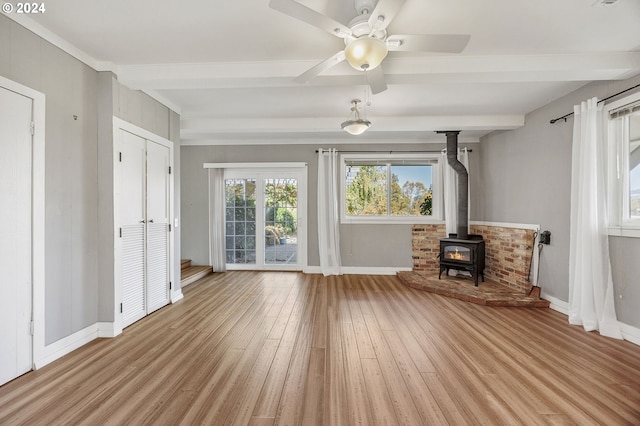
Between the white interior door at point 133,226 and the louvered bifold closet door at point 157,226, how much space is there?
0.09 metres

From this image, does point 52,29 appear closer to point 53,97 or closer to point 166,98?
point 53,97

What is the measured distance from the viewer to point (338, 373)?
216 cm

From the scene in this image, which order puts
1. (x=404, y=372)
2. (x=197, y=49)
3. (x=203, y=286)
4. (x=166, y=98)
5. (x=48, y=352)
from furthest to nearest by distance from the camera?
(x=203, y=286)
(x=166, y=98)
(x=197, y=49)
(x=48, y=352)
(x=404, y=372)

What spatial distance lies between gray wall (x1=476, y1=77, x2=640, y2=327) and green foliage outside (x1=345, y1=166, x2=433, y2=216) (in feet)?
4.17

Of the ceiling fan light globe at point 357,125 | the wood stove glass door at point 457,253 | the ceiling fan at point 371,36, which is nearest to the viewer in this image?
the ceiling fan at point 371,36

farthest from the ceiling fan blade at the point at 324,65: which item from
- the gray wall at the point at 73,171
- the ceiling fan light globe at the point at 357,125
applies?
the gray wall at the point at 73,171

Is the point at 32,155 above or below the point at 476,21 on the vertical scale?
below

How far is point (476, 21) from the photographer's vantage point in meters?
2.19

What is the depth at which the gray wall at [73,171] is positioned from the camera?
2.29m

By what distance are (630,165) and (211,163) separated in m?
5.94

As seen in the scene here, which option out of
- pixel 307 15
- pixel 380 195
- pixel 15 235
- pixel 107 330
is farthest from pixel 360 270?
pixel 15 235

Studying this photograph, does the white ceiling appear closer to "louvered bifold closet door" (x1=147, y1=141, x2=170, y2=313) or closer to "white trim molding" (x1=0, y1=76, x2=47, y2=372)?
"white trim molding" (x1=0, y1=76, x2=47, y2=372)

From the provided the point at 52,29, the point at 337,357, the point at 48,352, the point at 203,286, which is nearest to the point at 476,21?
the point at 337,357

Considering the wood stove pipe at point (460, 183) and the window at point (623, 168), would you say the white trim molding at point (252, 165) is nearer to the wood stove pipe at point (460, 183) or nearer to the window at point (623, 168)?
the wood stove pipe at point (460, 183)
